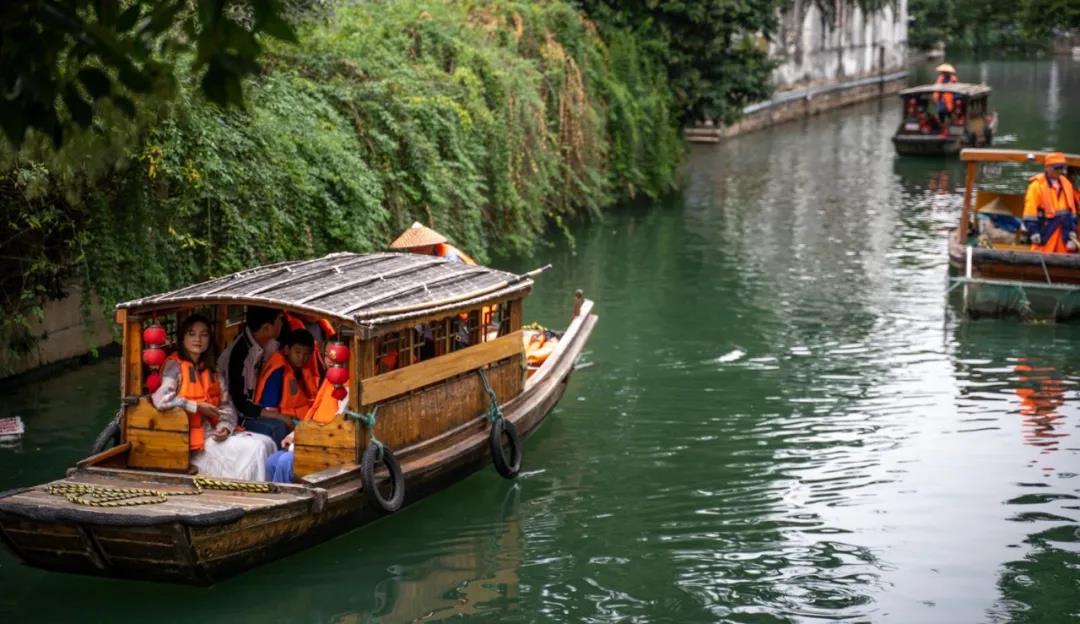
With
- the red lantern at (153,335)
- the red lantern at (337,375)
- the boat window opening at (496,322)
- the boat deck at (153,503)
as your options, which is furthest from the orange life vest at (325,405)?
the boat window opening at (496,322)

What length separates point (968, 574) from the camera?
A: 955 cm

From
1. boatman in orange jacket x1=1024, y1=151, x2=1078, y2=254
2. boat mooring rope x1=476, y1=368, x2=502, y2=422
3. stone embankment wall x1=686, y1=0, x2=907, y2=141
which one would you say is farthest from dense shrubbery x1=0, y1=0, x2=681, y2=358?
stone embankment wall x1=686, y1=0, x2=907, y2=141

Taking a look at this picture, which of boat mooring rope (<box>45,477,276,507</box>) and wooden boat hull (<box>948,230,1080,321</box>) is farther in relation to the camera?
wooden boat hull (<box>948,230,1080,321</box>)

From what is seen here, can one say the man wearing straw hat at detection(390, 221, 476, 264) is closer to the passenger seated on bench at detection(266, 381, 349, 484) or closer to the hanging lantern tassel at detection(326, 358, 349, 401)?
the passenger seated on bench at detection(266, 381, 349, 484)

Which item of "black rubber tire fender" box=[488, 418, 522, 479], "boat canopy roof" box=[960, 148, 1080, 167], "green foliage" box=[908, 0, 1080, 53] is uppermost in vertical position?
"green foliage" box=[908, 0, 1080, 53]

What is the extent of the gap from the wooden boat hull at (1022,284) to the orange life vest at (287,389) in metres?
8.75

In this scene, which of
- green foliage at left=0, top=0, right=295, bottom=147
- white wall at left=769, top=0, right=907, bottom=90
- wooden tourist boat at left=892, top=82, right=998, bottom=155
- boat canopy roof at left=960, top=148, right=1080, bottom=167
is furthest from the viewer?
white wall at left=769, top=0, right=907, bottom=90

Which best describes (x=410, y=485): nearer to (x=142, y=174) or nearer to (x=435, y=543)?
(x=435, y=543)

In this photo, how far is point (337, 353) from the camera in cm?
959

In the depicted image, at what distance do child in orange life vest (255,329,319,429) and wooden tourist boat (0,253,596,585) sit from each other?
1.67 feet

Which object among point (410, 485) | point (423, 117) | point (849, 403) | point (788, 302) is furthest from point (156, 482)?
point (788, 302)

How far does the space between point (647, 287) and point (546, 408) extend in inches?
281

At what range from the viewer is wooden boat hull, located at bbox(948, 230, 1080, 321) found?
54.4 ft

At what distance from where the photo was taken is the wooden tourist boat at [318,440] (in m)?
8.52
